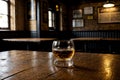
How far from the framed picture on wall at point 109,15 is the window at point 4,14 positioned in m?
4.55

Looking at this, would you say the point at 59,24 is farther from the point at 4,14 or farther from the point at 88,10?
the point at 4,14

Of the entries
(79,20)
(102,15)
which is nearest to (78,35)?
(79,20)

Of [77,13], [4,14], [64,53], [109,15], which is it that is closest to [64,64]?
[64,53]

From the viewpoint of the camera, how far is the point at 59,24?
827 centimetres

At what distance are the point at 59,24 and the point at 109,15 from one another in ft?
8.08

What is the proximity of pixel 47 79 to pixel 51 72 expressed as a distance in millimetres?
117

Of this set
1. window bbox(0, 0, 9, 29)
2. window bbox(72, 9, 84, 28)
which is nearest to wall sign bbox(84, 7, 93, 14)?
window bbox(72, 9, 84, 28)

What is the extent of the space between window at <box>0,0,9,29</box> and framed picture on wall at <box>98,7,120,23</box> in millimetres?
4553

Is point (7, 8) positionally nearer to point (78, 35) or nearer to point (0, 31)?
point (0, 31)

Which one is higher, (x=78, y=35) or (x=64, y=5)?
(x=64, y=5)

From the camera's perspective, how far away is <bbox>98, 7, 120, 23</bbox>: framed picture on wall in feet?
25.9

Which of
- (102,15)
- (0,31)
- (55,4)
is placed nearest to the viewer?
(0,31)

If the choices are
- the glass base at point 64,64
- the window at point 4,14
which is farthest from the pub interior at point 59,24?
the glass base at point 64,64

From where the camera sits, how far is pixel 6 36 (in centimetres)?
539
